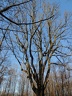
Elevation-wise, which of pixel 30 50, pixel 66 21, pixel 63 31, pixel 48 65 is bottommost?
pixel 48 65

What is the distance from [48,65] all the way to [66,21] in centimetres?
446

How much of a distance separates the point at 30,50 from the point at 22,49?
0.88 metres

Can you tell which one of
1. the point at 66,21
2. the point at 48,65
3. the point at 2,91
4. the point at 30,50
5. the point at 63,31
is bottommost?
the point at 2,91

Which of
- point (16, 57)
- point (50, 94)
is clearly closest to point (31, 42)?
point (16, 57)

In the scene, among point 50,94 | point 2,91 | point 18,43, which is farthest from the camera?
point 2,91

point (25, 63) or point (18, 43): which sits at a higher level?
point (18, 43)

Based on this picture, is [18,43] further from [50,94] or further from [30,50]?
[50,94]

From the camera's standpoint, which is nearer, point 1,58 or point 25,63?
point 25,63

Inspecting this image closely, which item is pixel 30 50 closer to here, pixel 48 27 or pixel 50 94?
pixel 48 27

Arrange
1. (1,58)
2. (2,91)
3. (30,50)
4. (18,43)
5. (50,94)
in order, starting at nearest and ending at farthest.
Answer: (30,50) → (18,43) → (1,58) → (50,94) → (2,91)

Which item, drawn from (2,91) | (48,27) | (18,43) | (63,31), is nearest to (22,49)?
(18,43)

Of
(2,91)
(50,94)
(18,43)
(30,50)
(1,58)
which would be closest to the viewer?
(30,50)

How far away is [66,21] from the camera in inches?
568

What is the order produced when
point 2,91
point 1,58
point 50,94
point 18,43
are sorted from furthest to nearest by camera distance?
1. point 2,91
2. point 50,94
3. point 1,58
4. point 18,43
